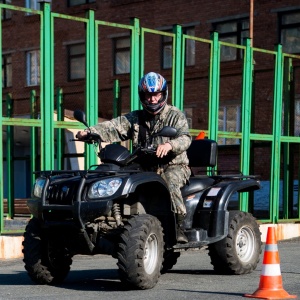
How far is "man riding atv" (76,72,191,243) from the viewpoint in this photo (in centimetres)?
964

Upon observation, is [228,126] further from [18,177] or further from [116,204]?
[116,204]

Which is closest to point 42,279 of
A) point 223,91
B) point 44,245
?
point 44,245

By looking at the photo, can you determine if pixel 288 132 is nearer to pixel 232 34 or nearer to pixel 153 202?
pixel 232 34

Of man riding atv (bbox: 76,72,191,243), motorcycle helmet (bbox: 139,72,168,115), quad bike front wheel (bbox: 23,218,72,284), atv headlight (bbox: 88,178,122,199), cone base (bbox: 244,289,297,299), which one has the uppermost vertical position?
motorcycle helmet (bbox: 139,72,168,115)

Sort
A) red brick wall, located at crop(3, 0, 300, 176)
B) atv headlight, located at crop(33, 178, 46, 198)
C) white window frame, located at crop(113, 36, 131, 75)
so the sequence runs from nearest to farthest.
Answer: atv headlight, located at crop(33, 178, 46, 198), red brick wall, located at crop(3, 0, 300, 176), white window frame, located at crop(113, 36, 131, 75)

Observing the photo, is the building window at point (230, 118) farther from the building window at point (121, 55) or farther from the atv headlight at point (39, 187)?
the atv headlight at point (39, 187)

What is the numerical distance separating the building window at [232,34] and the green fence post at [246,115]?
39.0 ft

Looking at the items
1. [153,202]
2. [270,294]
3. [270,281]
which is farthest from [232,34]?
[270,294]

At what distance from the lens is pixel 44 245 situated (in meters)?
9.39

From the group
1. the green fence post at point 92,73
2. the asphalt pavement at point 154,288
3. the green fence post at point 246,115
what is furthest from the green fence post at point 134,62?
the asphalt pavement at point 154,288

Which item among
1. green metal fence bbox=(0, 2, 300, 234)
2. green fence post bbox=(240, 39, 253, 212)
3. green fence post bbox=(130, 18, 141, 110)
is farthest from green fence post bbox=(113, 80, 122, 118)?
green fence post bbox=(240, 39, 253, 212)

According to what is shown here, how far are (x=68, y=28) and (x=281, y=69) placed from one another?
16637 mm

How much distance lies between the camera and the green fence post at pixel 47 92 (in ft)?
49.8

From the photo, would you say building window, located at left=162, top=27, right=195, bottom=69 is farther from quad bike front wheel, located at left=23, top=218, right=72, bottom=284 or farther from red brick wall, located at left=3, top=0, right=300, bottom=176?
quad bike front wheel, located at left=23, top=218, right=72, bottom=284
